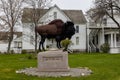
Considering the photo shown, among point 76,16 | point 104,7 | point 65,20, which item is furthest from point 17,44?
point 104,7

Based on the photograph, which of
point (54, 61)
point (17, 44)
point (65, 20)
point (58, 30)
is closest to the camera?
point (54, 61)

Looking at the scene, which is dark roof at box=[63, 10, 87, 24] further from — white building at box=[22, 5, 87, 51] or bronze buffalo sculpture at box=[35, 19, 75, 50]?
bronze buffalo sculpture at box=[35, 19, 75, 50]

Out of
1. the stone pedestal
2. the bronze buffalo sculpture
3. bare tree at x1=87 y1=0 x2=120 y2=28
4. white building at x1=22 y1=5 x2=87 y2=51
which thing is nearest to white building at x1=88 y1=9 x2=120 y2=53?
white building at x1=22 y1=5 x2=87 y2=51

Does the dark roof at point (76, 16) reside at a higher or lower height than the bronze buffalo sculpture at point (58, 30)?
higher

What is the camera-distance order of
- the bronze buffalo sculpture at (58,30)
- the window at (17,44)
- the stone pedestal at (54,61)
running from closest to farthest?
1. the stone pedestal at (54,61)
2. the bronze buffalo sculpture at (58,30)
3. the window at (17,44)

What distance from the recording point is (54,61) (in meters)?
15.1

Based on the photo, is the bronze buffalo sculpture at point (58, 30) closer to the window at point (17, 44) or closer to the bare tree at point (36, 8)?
the bare tree at point (36, 8)

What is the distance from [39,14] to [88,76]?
85.5 feet

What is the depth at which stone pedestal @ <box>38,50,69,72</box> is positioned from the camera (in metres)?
15.1

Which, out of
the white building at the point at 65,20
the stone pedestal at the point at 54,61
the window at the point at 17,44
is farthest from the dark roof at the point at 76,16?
the stone pedestal at the point at 54,61

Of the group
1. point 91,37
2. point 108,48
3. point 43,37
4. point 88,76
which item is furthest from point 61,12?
point 88,76

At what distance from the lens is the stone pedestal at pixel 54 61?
593 inches

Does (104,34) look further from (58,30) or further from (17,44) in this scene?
(58,30)

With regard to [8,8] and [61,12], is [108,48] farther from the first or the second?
[8,8]
